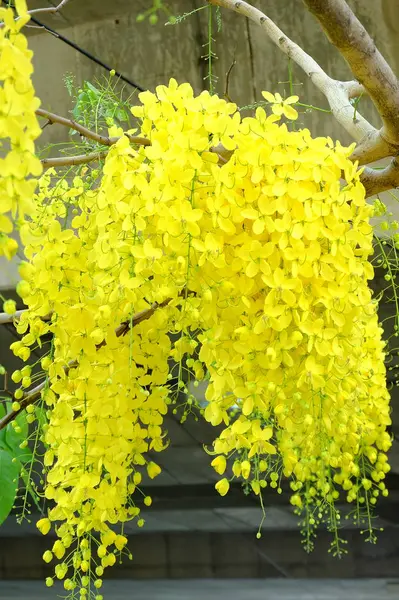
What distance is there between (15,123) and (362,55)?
36 centimetres

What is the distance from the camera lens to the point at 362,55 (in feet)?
2.12

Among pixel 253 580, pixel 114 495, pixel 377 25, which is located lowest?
pixel 253 580

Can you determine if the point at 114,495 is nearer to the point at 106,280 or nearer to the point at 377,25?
the point at 106,280

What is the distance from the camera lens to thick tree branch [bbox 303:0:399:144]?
1.87ft

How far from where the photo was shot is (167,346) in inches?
31.8

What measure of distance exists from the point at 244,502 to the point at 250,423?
202 cm

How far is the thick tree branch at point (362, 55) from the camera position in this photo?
0.57m

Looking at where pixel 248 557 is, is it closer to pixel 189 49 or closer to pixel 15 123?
pixel 189 49

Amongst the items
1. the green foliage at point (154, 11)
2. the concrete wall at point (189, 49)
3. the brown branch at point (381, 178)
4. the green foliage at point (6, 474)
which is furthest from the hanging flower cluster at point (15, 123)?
the concrete wall at point (189, 49)

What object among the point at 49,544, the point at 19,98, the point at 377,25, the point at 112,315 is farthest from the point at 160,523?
the point at 19,98

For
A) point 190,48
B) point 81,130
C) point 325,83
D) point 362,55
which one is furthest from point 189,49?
point 362,55

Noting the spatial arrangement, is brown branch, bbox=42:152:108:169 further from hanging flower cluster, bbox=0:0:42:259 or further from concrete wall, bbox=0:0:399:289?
concrete wall, bbox=0:0:399:289

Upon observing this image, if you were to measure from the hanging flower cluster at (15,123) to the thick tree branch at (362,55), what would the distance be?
0.79ft

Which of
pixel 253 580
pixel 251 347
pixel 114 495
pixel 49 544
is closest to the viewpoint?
pixel 251 347
